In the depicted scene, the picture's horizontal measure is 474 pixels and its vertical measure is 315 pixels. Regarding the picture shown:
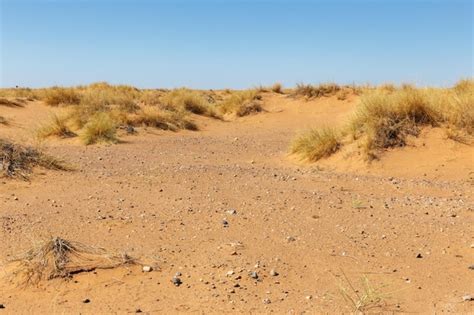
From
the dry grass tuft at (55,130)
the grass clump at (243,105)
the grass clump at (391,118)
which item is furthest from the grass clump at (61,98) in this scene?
the grass clump at (391,118)

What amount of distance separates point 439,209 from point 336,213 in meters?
1.40

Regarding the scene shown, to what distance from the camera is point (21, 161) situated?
30.4ft

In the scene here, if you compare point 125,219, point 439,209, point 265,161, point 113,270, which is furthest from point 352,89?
point 113,270

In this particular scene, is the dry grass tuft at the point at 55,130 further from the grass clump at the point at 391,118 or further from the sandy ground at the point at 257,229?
the grass clump at the point at 391,118

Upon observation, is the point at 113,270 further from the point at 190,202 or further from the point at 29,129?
the point at 29,129

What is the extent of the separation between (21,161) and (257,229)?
495 centimetres

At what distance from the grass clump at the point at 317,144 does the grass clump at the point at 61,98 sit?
13.0 m

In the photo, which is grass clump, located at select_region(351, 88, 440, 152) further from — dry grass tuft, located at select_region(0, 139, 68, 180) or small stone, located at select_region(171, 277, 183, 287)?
small stone, located at select_region(171, 277, 183, 287)

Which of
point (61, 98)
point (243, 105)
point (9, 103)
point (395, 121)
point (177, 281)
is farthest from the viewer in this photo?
point (243, 105)

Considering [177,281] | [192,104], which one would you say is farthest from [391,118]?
[192,104]

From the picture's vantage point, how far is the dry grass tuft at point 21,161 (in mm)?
8812

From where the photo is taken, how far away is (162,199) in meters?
7.51

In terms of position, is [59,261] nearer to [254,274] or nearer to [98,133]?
[254,274]

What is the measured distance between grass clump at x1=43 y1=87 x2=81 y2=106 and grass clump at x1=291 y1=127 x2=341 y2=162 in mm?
12986
